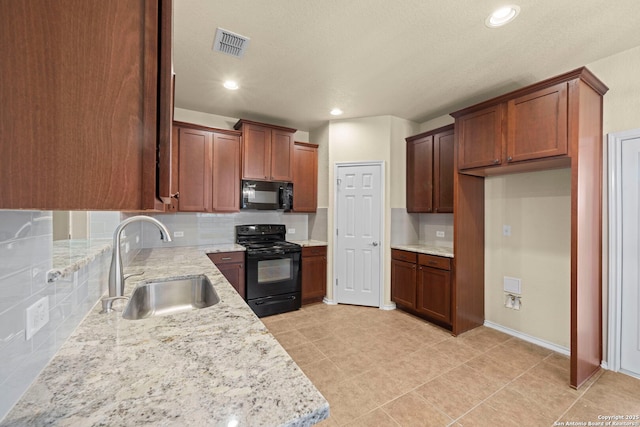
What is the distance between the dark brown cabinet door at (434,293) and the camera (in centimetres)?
298

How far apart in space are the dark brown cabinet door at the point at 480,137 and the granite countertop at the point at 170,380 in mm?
2663

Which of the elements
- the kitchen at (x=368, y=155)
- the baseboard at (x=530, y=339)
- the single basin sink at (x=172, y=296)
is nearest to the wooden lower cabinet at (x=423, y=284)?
the kitchen at (x=368, y=155)

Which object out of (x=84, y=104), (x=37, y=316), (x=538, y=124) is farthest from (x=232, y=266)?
(x=538, y=124)

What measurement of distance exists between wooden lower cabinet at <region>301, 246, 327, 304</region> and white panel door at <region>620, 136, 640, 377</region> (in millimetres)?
3007

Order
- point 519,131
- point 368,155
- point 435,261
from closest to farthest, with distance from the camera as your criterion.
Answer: point 519,131 < point 435,261 < point 368,155

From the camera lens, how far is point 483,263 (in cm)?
317

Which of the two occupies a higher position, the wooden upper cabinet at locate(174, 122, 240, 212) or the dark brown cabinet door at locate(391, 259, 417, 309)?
the wooden upper cabinet at locate(174, 122, 240, 212)

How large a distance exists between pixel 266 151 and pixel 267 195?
2.02 feet

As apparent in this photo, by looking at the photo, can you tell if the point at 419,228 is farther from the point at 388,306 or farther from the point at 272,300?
the point at 272,300

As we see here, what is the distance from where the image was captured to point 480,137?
8.77ft

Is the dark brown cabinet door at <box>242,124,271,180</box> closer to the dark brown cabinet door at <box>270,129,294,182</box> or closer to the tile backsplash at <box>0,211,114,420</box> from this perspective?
the dark brown cabinet door at <box>270,129,294,182</box>

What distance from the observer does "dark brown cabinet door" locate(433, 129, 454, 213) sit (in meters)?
3.25

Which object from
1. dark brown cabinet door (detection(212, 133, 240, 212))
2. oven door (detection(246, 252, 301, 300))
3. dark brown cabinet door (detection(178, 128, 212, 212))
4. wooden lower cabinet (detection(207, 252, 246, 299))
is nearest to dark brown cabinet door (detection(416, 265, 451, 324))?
oven door (detection(246, 252, 301, 300))

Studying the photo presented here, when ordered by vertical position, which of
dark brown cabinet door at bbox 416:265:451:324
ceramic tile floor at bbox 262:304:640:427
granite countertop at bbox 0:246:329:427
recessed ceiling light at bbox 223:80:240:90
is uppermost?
recessed ceiling light at bbox 223:80:240:90
